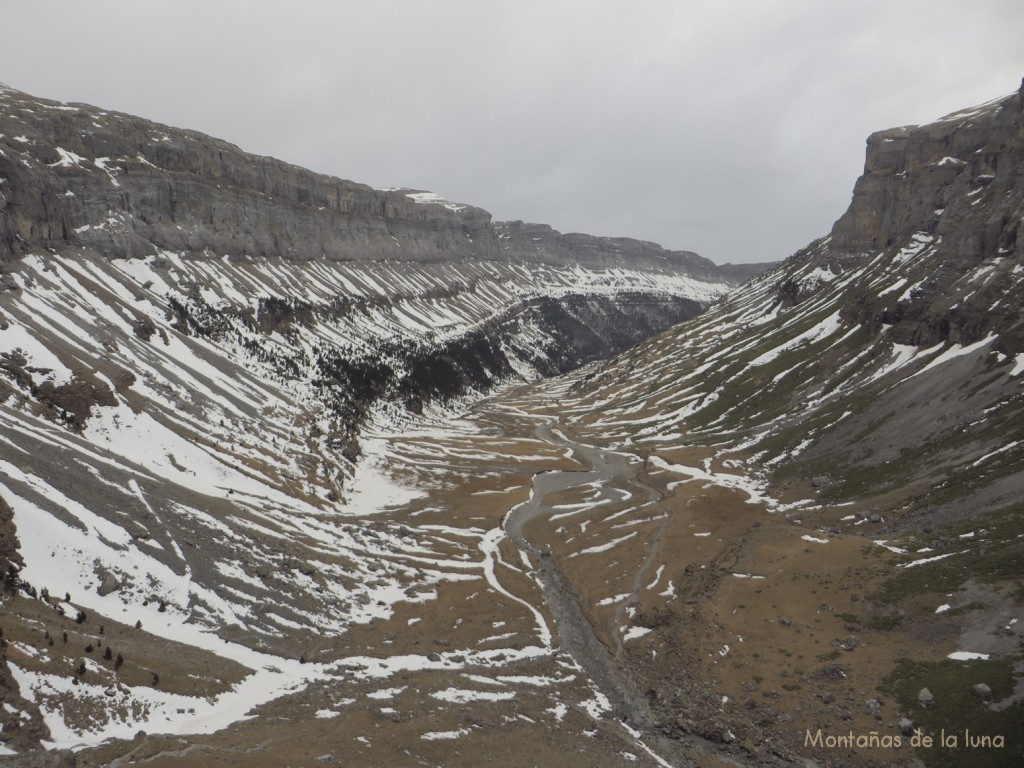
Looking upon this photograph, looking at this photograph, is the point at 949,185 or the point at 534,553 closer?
the point at 534,553

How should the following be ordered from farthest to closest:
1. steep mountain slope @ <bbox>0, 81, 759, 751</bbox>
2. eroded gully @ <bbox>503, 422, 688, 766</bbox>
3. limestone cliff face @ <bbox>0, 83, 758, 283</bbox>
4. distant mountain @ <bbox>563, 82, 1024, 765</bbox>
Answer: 1. limestone cliff face @ <bbox>0, 83, 758, 283</bbox>
2. eroded gully @ <bbox>503, 422, 688, 766</bbox>
3. distant mountain @ <bbox>563, 82, 1024, 765</bbox>
4. steep mountain slope @ <bbox>0, 81, 759, 751</bbox>

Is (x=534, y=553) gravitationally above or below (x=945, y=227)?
below

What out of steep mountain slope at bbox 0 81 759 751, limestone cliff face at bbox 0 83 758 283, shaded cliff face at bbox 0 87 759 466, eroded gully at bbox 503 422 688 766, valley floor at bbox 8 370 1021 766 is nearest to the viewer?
valley floor at bbox 8 370 1021 766

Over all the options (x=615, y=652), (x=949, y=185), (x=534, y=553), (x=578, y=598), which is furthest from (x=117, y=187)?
(x=949, y=185)

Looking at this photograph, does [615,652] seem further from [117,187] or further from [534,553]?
[117,187]

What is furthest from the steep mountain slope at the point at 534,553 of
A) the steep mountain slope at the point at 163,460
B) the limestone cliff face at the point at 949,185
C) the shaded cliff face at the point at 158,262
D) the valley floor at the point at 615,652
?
the shaded cliff face at the point at 158,262

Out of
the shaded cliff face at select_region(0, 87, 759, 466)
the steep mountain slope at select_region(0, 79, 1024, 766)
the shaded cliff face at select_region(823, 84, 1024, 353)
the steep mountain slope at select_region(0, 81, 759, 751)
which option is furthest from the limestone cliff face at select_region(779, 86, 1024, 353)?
the shaded cliff face at select_region(0, 87, 759, 466)

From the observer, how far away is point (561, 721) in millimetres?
41812

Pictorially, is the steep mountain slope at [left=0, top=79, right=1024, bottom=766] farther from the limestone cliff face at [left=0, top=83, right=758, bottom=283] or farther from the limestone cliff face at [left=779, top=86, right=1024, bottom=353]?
the limestone cliff face at [left=0, top=83, right=758, bottom=283]

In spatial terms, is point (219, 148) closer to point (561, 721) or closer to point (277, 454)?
point (277, 454)

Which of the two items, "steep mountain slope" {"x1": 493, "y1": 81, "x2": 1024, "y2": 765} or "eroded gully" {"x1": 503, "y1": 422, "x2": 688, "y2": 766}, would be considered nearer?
"steep mountain slope" {"x1": 493, "y1": 81, "x2": 1024, "y2": 765}

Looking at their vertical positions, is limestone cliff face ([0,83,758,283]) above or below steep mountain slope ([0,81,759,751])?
above

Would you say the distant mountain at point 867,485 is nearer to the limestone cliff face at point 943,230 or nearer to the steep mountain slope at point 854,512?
the steep mountain slope at point 854,512

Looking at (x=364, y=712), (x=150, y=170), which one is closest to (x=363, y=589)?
(x=364, y=712)
